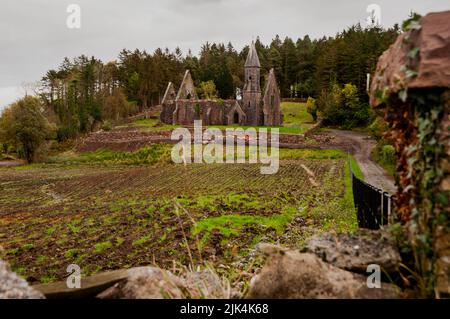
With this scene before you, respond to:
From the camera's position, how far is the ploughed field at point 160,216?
13523 millimetres

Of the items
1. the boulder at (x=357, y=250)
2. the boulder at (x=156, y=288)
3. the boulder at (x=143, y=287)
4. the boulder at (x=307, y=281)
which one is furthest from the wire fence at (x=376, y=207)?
the boulder at (x=143, y=287)

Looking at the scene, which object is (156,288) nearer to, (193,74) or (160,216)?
(160,216)

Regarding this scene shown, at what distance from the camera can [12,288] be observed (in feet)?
10.4

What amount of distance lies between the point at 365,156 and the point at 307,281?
4197 centimetres

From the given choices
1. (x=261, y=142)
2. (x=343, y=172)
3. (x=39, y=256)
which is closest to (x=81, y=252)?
(x=39, y=256)

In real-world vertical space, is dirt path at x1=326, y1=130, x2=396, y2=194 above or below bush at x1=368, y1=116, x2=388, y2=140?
below

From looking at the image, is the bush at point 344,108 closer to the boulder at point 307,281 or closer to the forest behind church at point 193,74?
the forest behind church at point 193,74

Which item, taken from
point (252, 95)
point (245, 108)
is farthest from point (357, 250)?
point (252, 95)

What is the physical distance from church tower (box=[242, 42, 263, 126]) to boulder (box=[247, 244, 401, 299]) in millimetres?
69429

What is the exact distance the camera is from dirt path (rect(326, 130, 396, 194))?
26.9m

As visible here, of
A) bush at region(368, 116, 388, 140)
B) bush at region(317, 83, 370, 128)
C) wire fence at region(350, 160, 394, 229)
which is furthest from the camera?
bush at region(317, 83, 370, 128)

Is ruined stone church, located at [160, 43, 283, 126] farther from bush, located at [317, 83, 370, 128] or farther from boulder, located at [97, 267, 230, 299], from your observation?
boulder, located at [97, 267, 230, 299]

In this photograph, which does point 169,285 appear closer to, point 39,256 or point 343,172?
point 39,256

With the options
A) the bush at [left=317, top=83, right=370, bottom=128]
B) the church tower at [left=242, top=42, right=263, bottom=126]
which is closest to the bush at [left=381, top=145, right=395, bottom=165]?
the bush at [left=317, top=83, right=370, bottom=128]
